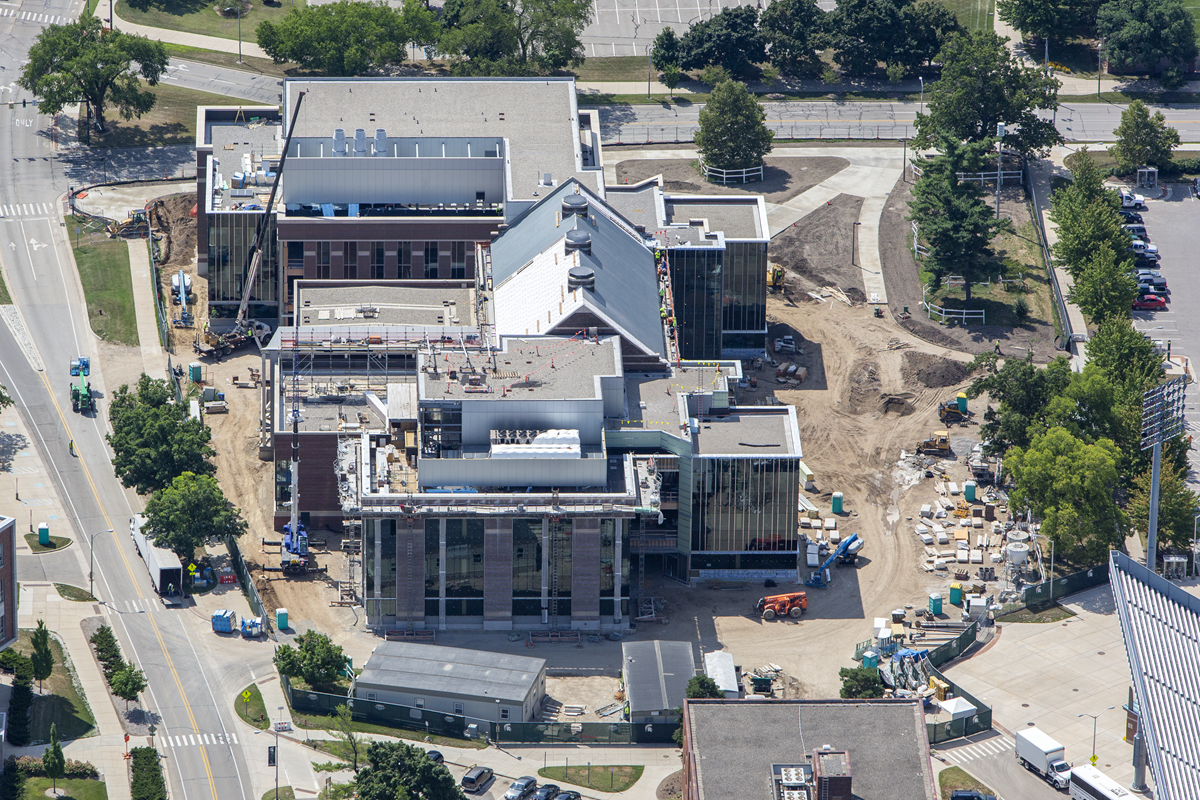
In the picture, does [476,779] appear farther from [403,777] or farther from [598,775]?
[598,775]

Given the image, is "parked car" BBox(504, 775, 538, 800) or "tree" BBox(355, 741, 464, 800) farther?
"parked car" BBox(504, 775, 538, 800)

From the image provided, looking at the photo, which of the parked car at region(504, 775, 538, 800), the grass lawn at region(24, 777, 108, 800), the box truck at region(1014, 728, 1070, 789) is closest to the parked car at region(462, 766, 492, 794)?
the parked car at region(504, 775, 538, 800)

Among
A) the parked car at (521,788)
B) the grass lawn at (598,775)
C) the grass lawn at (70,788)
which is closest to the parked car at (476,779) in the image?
the parked car at (521,788)

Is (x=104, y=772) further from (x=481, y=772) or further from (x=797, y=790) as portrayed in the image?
(x=797, y=790)

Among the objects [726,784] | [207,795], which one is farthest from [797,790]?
[207,795]

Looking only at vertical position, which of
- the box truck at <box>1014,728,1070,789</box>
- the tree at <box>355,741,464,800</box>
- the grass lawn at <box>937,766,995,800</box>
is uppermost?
the tree at <box>355,741,464,800</box>

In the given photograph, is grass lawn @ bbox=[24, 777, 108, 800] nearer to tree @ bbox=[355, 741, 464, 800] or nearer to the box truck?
tree @ bbox=[355, 741, 464, 800]

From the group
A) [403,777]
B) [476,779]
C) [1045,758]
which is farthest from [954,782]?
[403,777]
